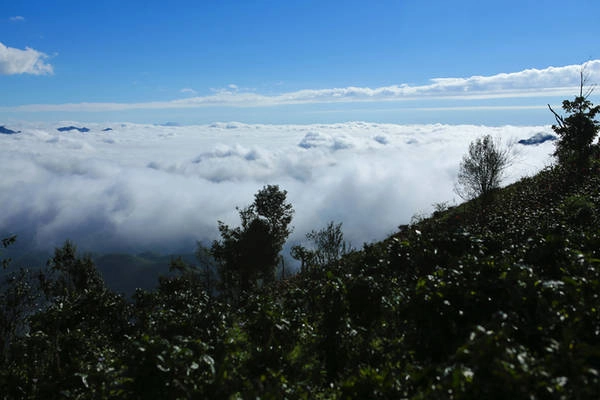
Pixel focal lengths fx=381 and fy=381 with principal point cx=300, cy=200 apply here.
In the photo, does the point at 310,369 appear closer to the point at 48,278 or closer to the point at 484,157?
the point at 484,157

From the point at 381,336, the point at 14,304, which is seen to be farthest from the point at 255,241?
the point at 381,336

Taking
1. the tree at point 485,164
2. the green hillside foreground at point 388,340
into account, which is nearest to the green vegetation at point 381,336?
the green hillside foreground at point 388,340

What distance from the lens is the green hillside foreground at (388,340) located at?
5.89 m

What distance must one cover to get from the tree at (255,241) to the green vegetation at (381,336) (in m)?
23.9

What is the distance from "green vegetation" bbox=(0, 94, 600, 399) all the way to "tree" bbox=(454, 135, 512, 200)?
18.7m

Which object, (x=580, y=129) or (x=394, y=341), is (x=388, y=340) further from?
(x=580, y=129)

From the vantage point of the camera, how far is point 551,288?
26.0 ft

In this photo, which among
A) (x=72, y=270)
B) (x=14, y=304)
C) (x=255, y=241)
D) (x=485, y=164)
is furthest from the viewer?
(x=255, y=241)

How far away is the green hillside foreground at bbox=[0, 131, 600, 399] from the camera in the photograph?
19.3 ft

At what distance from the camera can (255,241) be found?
44344 millimetres

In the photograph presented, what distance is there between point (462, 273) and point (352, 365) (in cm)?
366

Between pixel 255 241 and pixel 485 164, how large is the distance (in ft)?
85.4

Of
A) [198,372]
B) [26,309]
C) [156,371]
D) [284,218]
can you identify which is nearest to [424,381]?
[198,372]

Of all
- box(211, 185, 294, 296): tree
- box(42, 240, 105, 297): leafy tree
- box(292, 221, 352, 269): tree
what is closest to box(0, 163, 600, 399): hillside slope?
box(211, 185, 294, 296): tree
